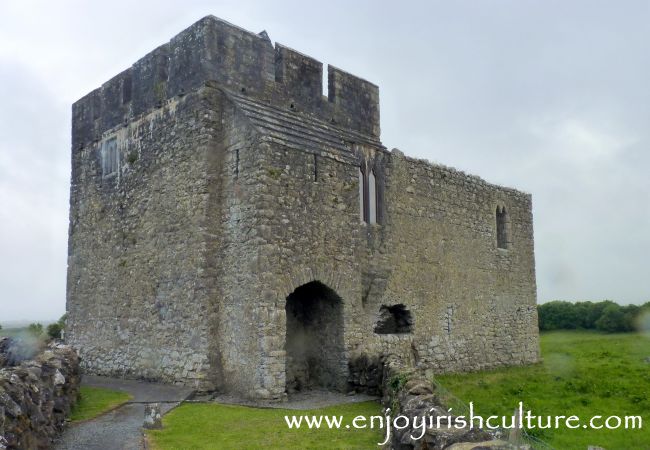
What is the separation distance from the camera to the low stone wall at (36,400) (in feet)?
25.2

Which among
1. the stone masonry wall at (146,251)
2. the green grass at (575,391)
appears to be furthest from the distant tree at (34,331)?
the green grass at (575,391)

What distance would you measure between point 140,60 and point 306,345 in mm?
8153

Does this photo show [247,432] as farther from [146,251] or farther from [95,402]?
[146,251]

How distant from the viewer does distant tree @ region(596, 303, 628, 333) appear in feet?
122

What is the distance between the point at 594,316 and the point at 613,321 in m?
1.62

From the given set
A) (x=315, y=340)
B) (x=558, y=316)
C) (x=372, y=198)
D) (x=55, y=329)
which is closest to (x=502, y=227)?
(x=372, y=198)

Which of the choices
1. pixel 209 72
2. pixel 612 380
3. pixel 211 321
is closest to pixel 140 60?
pixel 209 72

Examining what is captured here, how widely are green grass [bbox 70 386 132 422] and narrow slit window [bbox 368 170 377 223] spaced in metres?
7.49

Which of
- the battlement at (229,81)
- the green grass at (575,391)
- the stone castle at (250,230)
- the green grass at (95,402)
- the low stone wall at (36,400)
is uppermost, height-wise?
the battlement at (229,81)

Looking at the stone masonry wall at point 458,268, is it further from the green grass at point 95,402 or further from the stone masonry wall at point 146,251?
the green grass at point 95,402

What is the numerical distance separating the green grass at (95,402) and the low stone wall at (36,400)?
190mm

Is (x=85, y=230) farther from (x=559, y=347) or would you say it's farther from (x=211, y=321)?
(x=559, y=347)

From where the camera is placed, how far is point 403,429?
8.66m

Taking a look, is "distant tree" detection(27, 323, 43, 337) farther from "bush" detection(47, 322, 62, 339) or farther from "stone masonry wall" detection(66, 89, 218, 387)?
"bush" detection(47, 322, 62, 339)
